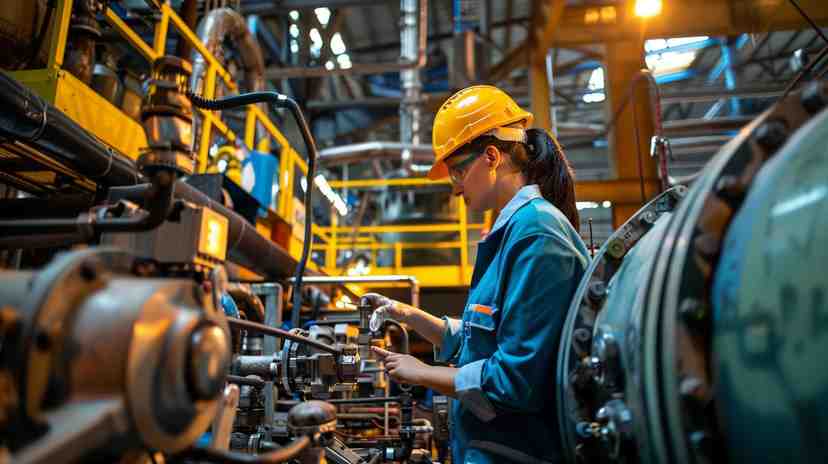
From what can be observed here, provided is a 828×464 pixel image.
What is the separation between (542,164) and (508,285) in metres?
0.41

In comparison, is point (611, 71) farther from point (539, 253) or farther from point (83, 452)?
point (83, 452)

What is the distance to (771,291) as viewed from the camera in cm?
51

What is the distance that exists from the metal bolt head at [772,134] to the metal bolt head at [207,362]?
2.16ft

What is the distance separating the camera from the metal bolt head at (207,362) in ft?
1.93

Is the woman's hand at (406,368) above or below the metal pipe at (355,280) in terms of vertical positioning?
below

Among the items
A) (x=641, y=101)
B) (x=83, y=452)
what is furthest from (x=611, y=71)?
(x=83, y=452)

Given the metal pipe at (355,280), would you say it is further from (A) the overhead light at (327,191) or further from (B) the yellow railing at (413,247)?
(A) the overhead light at (327,191)

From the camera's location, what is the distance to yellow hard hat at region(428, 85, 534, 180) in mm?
1374

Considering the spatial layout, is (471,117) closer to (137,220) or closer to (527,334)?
(527,334)

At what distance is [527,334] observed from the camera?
1.03 meters

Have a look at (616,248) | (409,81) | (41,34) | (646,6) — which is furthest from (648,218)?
(409,81)

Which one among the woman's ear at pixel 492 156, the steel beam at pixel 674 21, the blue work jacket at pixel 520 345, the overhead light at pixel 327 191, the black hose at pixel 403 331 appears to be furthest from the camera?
the overhead light at pixel 327 191

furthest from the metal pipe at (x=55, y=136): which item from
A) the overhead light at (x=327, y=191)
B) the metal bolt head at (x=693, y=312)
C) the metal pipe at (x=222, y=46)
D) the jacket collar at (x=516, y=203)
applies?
the overhead light at (x=327, y=191)

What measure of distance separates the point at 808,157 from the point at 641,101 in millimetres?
3808
